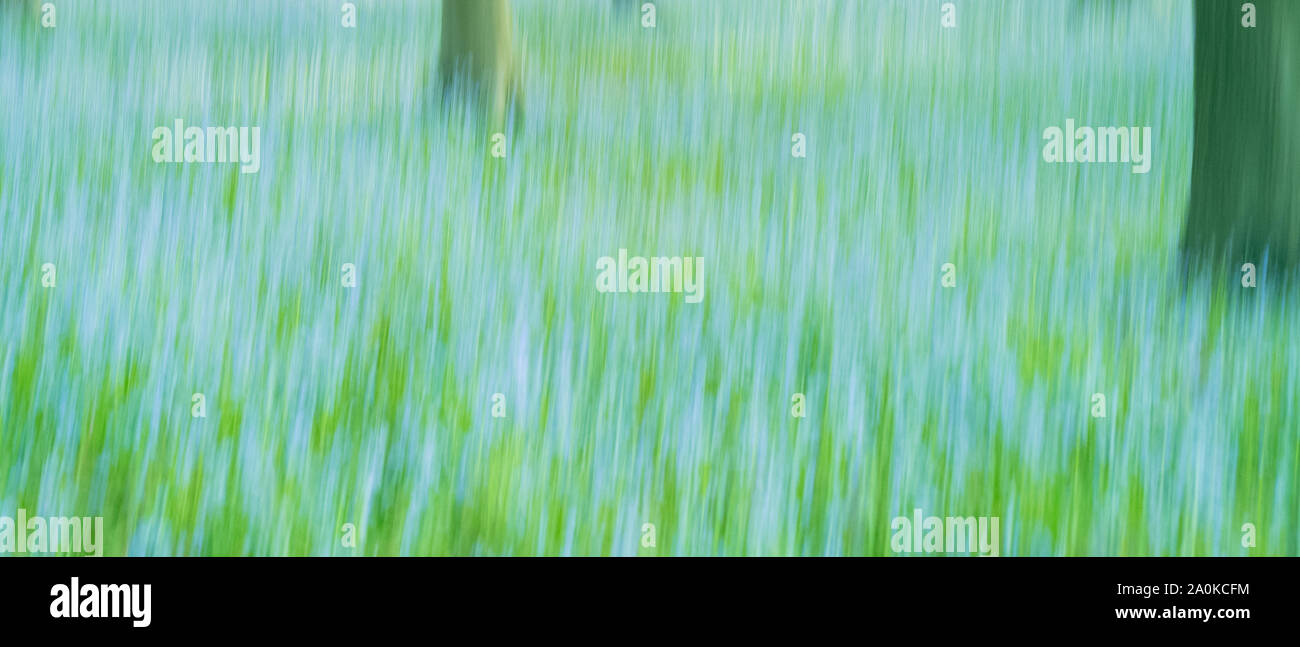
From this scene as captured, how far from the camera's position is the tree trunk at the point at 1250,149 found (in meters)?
4.40

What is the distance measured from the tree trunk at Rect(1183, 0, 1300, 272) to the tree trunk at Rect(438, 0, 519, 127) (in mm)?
2806

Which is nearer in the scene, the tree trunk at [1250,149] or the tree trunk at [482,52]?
the tree trunk at [1250,149]

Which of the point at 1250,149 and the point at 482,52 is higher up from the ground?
the point at 482,52

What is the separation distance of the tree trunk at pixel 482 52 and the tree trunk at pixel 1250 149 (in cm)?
281

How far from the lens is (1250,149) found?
4.44 metres

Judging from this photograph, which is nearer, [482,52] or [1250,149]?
[1250,149]

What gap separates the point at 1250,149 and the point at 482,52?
313 centimetres

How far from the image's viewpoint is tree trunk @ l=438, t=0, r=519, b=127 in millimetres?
5055

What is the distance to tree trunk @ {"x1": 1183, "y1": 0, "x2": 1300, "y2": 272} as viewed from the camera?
173 inches

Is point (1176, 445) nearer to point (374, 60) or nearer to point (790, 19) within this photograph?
point (790, 19)

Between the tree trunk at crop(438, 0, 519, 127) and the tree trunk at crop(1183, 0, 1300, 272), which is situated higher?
the tree trunk at crop(438, 0, 519, 127)

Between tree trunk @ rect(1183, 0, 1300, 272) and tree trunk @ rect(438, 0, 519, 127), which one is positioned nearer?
tree trunk @ rect(1183, 0, 1300, 272)

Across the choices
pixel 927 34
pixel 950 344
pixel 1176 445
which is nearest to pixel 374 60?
pixel 927 34

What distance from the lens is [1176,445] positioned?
3.98 meters
